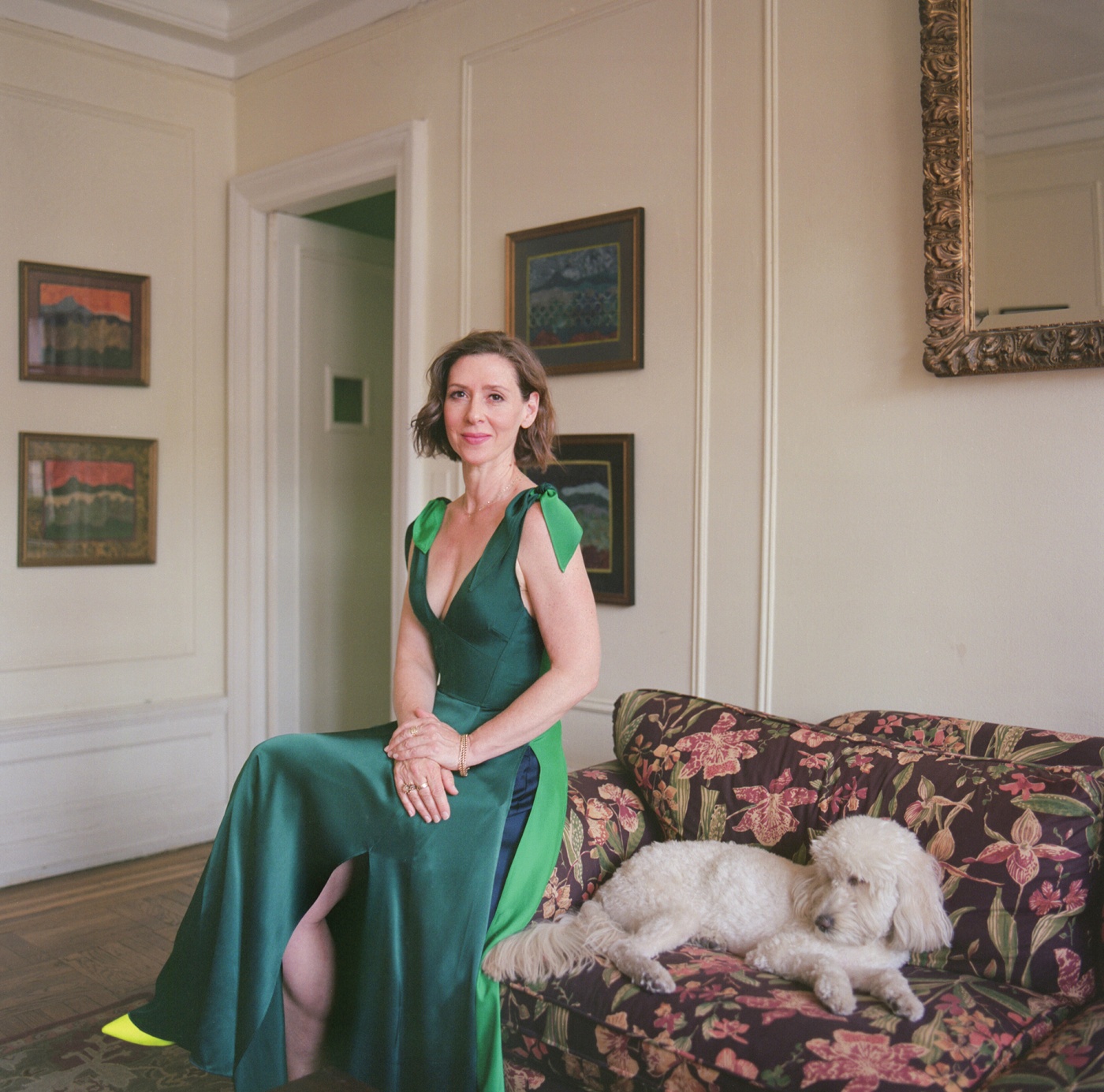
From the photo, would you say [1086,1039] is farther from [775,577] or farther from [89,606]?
[89,606]

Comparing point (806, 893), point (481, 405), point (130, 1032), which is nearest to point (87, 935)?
point (130, 1032)

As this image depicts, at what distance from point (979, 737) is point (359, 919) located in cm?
130

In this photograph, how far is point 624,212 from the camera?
125 inches

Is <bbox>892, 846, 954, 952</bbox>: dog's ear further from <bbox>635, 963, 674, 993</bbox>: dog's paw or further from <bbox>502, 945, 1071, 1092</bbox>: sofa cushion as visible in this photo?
<bbox>635, 963, 674, 993</bbox>: dog's paw

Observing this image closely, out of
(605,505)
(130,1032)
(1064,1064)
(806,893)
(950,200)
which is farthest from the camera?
(605,505)

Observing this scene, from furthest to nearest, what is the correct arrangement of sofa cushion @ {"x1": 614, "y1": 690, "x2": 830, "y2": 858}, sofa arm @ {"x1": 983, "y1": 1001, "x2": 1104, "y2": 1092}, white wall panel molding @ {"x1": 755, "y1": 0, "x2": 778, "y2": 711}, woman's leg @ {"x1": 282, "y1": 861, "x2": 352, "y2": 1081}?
white wall panel molding @ {"x1": 755, "y1": 0, "x2": 778, "y2": 711} → sofa cushion @ {"x1": 614, "y1": 690, "x2": 830, "y2": 858} → woman's leg @ {"x1": 282, "y1": 861, "x2": 352, "y2": 1081} → sofa arm @ {"x1": 983, "y1": 1001, "x2": 1104, "y2": 1092}

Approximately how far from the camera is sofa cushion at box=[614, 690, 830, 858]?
7.18 ft

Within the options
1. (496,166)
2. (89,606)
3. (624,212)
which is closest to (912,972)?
(624,212)

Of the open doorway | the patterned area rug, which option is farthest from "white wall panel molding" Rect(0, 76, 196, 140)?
the patterned area rug

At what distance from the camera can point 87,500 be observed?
4.16m

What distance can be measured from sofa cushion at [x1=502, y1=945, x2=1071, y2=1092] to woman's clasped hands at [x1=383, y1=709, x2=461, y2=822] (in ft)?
1.14

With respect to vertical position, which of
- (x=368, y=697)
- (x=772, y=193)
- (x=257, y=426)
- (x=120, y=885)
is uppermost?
(x=772, y=193)

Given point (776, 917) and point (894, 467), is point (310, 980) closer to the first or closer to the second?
point (776, 917)

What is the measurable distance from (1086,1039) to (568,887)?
0.97 metres
